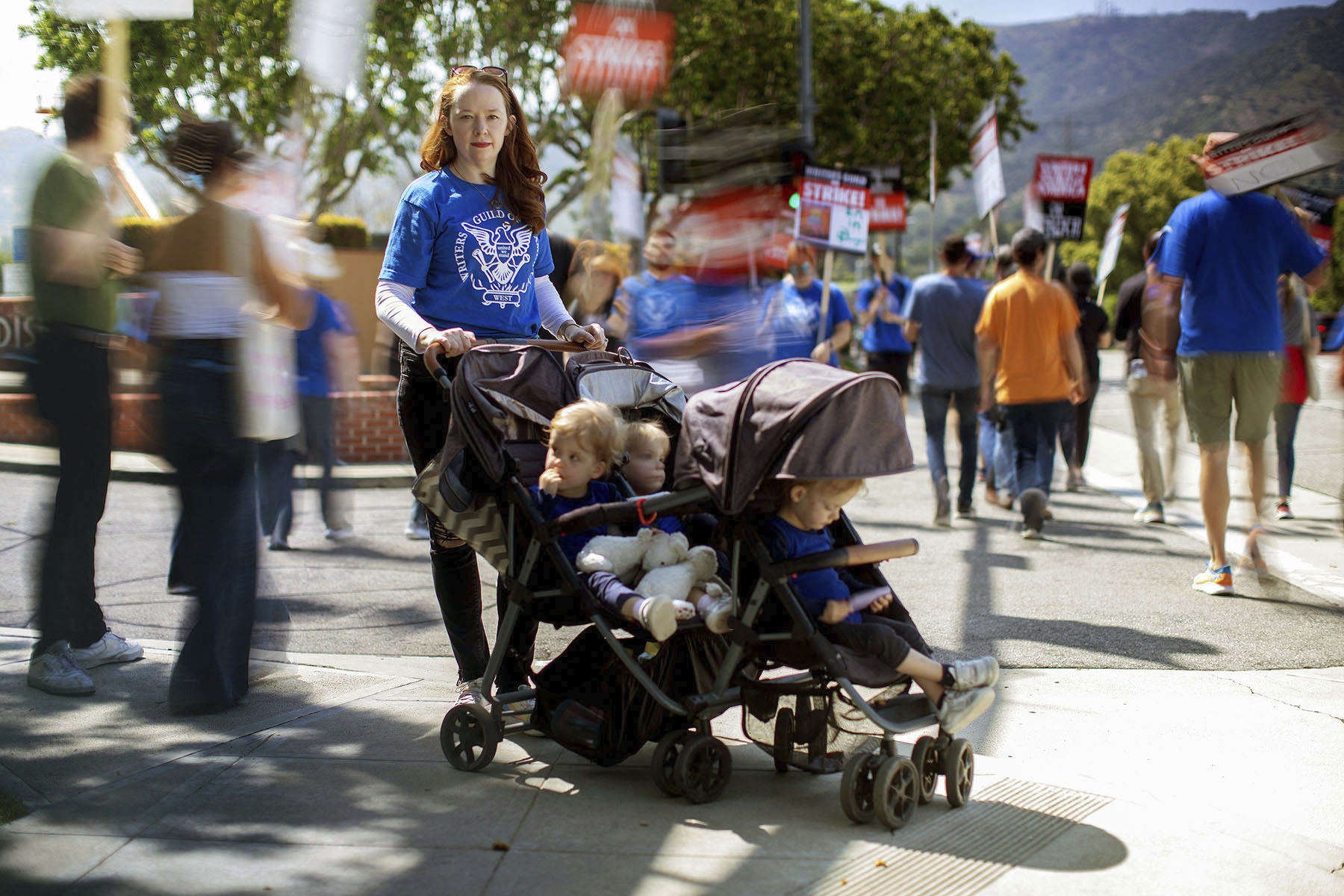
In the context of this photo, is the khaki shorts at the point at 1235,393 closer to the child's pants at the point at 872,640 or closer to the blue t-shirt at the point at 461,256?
the child's pants at the point at 872,640

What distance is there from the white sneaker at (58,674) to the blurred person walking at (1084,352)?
8067 mm

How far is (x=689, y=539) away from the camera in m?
3.57

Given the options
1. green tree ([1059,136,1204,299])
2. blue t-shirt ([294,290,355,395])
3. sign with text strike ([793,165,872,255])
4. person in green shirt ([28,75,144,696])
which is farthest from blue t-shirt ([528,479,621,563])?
green tree ([1059,136,1204,299])

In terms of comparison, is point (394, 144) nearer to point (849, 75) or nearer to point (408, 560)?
point (408, 560)

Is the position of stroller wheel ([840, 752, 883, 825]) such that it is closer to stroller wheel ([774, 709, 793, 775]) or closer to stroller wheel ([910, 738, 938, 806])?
stroller wheel ([910, 738, 938, 806])

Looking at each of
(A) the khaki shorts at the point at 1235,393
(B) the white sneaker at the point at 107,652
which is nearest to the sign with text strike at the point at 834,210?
(A) the khaki shorts at the point at 1235,393

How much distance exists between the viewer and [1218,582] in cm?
621

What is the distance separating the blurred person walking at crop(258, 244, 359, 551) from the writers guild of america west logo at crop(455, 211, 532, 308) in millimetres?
3608

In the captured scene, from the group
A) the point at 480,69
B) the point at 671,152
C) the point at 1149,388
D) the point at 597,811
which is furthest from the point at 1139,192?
the point at 597,811

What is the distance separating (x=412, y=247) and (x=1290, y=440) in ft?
24.8

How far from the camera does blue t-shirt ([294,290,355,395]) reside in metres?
7.56

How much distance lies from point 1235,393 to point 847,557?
3.91m

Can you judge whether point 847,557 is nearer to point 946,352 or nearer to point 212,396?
point 212,396

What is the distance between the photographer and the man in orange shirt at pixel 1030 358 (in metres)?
8.00
